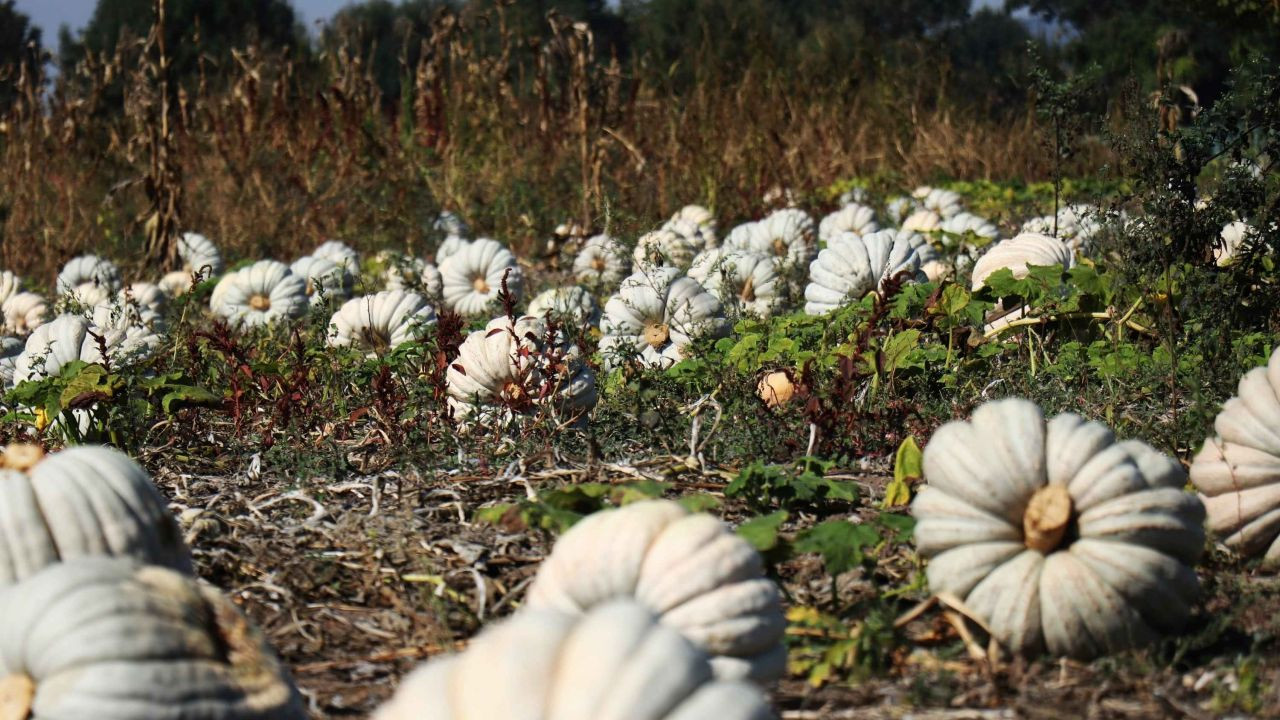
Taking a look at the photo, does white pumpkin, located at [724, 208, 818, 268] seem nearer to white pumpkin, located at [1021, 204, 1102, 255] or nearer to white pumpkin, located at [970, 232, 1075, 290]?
white pumpkin, located at [1021, 204, 1102, 255]

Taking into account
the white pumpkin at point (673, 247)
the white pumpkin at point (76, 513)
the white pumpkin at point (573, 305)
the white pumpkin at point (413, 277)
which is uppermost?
the white pumpkin at point (673, 247)

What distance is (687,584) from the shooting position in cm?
252

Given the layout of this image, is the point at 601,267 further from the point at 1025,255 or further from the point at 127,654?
the point at 127,654

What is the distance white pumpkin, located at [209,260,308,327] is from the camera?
26.3 feet

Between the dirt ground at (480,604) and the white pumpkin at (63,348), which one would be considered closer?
the dirt ground at (480,604)

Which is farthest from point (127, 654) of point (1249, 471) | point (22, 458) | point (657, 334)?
point (657, 334)

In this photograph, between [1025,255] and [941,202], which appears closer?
[1025,255]

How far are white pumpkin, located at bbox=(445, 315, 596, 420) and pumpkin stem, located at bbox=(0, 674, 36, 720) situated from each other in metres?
2.49

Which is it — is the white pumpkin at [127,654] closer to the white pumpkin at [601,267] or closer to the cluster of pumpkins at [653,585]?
the cluster of pumpkins at [653,585]

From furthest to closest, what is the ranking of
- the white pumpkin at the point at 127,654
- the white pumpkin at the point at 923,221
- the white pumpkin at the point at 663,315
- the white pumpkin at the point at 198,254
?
the white pumpkin at the point at 198,254, the white pumpkin at the point at 923,221, the white pumpkin at the point at 663,315, the white pumpkin at the point at 127,654

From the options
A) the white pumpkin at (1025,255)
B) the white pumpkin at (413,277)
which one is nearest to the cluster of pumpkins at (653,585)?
the white pumpkin at (1025,255)

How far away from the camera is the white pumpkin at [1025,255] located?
243 inches

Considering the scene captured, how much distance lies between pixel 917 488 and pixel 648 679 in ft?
7.42

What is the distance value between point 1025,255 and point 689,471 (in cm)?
266
